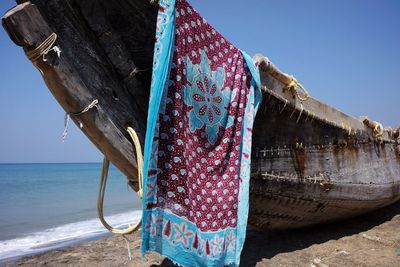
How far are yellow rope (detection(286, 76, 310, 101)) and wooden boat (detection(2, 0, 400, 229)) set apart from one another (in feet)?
0.04

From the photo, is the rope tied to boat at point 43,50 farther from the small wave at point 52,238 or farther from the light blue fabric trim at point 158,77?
the small wave at point 52,238

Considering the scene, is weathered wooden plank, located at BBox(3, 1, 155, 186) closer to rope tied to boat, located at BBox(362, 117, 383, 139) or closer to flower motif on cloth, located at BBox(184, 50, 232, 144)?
flower motif on cloth, located at BBox(184, 50, 232, 144)

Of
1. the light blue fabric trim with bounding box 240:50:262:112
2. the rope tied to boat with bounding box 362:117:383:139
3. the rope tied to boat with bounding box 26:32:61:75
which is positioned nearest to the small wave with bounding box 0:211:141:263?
the rope tied to boat with bounding box 26:32:61:75

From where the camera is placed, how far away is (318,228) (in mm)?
4316

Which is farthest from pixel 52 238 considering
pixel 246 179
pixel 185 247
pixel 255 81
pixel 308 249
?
pixel 255 81

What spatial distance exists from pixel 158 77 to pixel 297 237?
3.02 m

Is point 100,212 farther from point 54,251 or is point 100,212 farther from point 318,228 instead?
point 54,251

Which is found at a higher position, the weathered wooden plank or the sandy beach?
the weathered wooden plank

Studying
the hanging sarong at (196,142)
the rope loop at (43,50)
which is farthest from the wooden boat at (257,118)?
the hanging sarong at (196,142)

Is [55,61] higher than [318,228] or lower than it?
higher

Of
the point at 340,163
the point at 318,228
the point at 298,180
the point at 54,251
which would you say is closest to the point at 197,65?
the point at 298,180

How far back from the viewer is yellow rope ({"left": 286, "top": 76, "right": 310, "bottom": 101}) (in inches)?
118

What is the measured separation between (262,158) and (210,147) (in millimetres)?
701

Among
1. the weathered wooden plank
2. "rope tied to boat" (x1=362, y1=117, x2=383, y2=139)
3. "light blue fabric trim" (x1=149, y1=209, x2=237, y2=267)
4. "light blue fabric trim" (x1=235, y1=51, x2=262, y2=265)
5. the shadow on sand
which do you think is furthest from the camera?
"rope tied to boat" (x1=362, y1=117, x2=383, y2=139)
